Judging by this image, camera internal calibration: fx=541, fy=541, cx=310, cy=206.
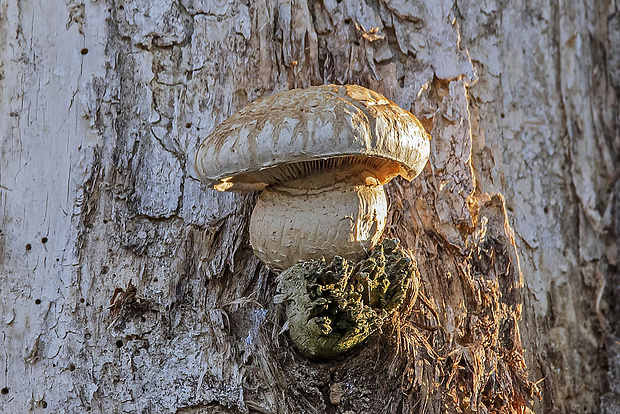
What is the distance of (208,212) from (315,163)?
2.49 ft

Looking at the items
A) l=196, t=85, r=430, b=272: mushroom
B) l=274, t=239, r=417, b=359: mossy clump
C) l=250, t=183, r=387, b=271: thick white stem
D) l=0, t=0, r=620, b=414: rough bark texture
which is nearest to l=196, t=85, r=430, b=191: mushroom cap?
l=196, t=85, r=430, b=272: mushroom

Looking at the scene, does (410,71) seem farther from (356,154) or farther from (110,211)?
(110,211)

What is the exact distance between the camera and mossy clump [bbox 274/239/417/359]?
2221mm

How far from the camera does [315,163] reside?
2.28 metres

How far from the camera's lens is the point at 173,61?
2891mm

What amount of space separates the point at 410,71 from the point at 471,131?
0.48 m

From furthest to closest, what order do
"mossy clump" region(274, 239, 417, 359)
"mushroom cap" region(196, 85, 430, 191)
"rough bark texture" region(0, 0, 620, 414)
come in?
"rough bark texture" region(0, 0, 620, 414) → "mossy clump" region(274, 239, 417, 359) → "mushroom cap" region(196, 85, 430, 191)

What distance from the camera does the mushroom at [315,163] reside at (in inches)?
81.0

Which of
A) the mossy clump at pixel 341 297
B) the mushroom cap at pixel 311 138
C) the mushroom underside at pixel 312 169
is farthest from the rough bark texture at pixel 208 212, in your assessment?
the mushroom cap at pixel 311 138

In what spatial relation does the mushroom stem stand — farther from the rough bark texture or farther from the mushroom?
the rough bark texture

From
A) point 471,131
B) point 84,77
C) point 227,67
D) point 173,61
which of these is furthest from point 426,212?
point 84,77

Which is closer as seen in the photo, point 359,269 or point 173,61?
point 359,269

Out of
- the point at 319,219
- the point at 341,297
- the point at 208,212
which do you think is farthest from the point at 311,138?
the point at 208,212

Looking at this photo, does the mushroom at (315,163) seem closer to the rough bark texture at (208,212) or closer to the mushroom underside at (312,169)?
the mushroom underside at (312,169)
